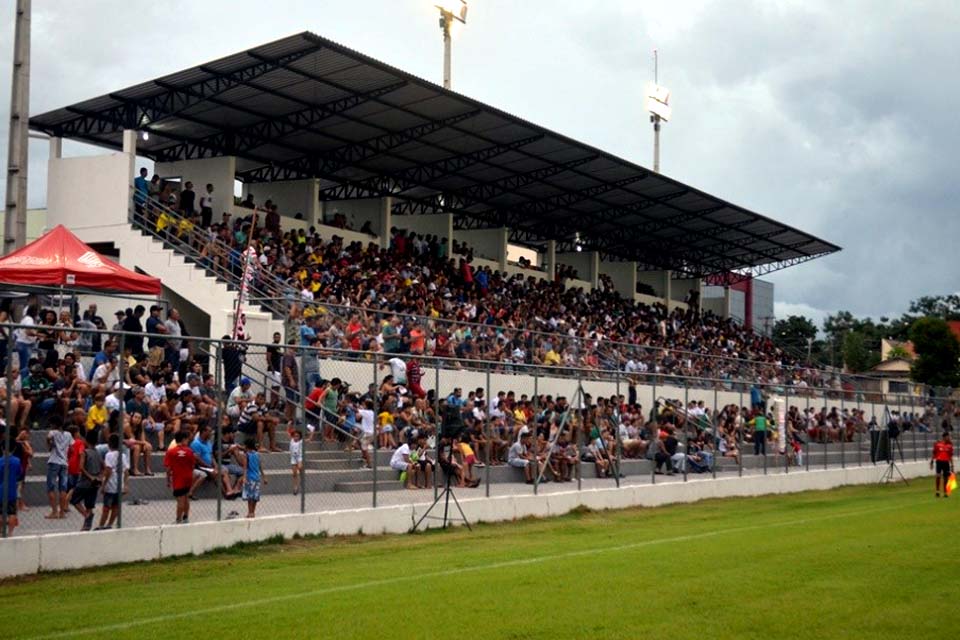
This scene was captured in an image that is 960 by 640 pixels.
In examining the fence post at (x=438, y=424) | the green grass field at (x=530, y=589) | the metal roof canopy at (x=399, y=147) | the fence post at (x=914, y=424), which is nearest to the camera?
the green grass field at (x=530, y=589)

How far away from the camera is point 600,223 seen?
56156mm

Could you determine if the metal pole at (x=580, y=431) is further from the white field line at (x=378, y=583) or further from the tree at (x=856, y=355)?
the tree at (x=856, y=355)

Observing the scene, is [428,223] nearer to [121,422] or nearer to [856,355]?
[121,422]

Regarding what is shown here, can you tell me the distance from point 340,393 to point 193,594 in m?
7.42

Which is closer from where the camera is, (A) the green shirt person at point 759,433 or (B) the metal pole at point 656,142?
(A) the green shirt person at point 759,433

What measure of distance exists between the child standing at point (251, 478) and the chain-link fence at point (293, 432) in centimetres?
2

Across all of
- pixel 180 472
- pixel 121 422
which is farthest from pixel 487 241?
pixel 121 422

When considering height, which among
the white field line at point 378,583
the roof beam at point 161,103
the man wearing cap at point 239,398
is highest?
the roof beam at point 161,103

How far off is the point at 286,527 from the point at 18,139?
9.96 metres

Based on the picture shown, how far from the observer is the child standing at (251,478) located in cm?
1689

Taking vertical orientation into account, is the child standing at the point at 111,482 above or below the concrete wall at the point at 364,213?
below

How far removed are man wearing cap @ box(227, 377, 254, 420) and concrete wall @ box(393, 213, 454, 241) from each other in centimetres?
3230

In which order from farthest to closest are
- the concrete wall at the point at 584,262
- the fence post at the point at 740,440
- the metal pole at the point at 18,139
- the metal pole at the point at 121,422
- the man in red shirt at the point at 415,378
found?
the concrete wall at the point at 584,262 < the fence post at the point at 740,440 < the metal pole at the point at 18,139 < the man in red shirt at the point at 415,378 < the metal pole at the point at 121,422

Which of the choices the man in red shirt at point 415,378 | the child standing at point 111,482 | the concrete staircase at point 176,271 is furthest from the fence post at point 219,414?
the concrete staircase at point 176,271
